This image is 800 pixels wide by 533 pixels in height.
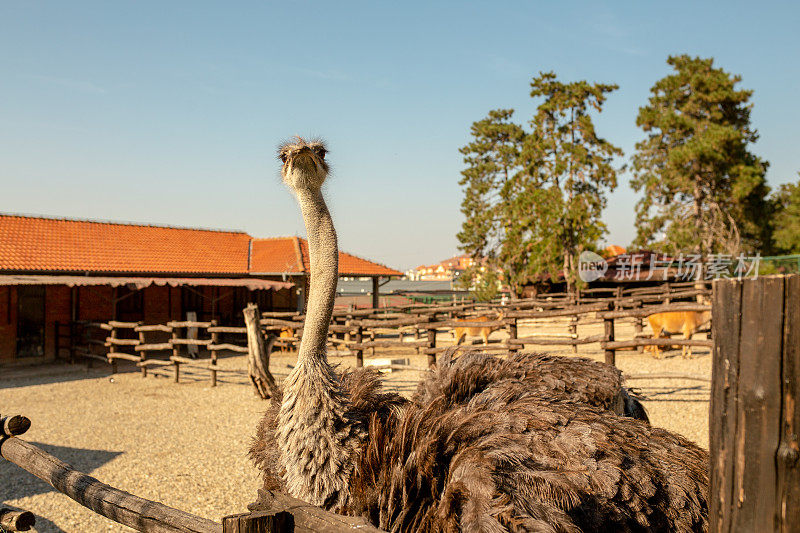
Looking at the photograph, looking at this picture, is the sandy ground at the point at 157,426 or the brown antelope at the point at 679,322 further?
the brown antelope at the point at 679,322

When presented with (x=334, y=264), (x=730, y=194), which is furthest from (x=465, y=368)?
(x=730, y=194)

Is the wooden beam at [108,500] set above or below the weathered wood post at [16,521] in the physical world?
above

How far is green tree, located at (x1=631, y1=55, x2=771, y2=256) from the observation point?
27797mm

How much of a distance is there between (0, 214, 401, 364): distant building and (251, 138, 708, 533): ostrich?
11613mm

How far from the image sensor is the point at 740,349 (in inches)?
45.1

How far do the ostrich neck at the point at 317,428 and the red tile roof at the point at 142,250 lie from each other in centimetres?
1366

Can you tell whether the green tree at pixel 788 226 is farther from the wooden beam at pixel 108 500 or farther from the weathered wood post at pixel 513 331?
the wooden beam at pixel 108 500

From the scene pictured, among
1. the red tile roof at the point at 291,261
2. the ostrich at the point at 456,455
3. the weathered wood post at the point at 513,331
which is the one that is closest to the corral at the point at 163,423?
the weathered wood post at the point at 513,331

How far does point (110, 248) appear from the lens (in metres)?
16.6

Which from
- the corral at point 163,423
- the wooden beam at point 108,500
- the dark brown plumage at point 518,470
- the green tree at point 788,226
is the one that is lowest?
the corral at point 163,423

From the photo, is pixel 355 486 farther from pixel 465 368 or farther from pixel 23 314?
pixel 23 314

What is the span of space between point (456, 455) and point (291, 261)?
1687 cm

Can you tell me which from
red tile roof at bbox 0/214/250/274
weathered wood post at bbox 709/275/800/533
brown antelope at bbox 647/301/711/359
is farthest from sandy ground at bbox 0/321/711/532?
red tile roof at bbox 0/214/250/274

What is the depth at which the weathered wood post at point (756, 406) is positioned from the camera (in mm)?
1089
